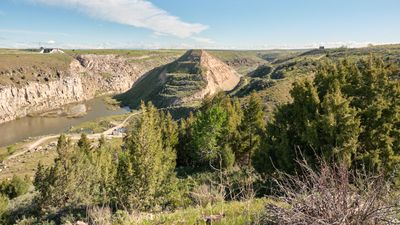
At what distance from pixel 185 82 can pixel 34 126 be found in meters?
50.7

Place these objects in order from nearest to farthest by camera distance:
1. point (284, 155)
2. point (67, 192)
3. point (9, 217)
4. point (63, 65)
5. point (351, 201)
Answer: point (351, 201)
point (284, 155)
point (9, 217)
point (67, 192)
point (63, 65)

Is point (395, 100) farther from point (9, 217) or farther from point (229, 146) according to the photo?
point (9, 217)

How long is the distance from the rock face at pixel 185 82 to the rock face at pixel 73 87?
20.2 metres

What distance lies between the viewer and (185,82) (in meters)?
122

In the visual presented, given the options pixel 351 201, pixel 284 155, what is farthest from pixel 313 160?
pixel 351 201

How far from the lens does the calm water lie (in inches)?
3494

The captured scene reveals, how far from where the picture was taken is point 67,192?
2719 centimetres

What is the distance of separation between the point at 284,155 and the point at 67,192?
17.2 metres

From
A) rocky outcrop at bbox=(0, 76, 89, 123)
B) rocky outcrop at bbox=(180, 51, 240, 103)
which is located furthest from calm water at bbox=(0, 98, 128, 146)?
rocky outcrop at bbox=(180, 51, 240, 103)

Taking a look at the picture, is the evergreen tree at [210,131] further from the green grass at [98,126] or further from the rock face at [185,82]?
the rock face at [185,82]

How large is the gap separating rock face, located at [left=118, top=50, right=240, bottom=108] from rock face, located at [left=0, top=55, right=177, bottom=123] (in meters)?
20.2

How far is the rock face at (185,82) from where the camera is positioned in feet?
369

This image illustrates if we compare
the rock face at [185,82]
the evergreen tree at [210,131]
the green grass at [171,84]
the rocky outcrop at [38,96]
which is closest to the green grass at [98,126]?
the green grass at [171,84]

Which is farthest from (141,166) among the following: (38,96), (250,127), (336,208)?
(38,96)
